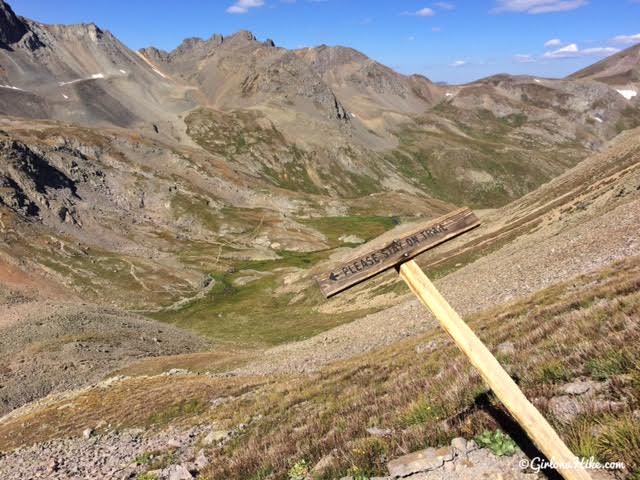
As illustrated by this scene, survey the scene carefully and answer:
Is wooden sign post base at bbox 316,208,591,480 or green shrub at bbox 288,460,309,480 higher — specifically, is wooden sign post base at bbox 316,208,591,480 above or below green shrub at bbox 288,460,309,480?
above

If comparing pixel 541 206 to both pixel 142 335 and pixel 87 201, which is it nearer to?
pixel 142 335

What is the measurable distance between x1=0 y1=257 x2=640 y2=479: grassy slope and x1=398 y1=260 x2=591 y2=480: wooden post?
28.3 inches

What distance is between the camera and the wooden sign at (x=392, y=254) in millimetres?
8445

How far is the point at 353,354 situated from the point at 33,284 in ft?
267

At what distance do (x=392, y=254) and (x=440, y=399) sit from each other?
15.5ft

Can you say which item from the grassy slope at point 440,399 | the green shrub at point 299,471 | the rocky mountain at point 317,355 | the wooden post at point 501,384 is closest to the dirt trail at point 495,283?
the rocky mountain at point 317,355

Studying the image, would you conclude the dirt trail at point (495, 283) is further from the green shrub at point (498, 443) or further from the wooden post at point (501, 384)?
the wooden post at point (501, 384)

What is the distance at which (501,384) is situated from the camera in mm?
7152

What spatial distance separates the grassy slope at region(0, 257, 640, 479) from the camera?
8.19m

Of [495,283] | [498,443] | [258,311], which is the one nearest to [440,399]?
[498,443]

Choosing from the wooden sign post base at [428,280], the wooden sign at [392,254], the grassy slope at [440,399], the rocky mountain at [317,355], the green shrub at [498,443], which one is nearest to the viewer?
the wooden sign post base at [428,280]

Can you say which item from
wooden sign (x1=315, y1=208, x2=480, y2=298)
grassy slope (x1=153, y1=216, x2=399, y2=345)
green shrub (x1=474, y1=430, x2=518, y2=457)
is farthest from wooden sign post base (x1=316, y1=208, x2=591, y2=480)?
grassy slope (x1=153, y1=216, x2=399, y2=345)

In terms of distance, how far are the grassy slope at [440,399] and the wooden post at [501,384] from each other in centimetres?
72

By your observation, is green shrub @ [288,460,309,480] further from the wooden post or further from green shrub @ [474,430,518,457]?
the wooden post
